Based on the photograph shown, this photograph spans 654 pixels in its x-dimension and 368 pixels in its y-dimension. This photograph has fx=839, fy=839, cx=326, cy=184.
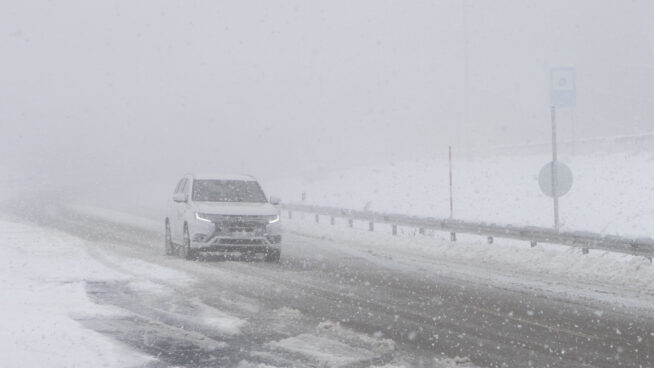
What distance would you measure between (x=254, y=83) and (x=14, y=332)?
15312cm

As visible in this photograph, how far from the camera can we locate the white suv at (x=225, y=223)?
16406 mm

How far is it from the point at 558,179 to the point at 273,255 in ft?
20.6

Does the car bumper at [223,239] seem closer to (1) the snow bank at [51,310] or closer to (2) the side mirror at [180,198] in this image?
(2) the side mirror at [180,198]

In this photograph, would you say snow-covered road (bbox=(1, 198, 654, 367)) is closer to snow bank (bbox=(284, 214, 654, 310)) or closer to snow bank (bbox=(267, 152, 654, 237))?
snow bank (bbox=(284, 214, 654, 310))

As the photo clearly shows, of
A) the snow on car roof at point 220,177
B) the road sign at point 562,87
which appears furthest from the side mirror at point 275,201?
the road sign at point 562,87

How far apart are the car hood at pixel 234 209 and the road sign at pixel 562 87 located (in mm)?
6868

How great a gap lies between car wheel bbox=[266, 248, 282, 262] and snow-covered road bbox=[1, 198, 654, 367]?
50cm

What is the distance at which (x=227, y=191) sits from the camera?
59.1ft

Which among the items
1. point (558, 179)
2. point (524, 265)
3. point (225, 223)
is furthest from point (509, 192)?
point (225, 223)

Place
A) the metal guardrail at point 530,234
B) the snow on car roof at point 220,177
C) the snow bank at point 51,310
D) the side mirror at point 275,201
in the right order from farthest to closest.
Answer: the snow on car roof at point 220,177
the side mirror at point 275,201
the metal guardrail at point 530,234
the snow bank at point 51,310

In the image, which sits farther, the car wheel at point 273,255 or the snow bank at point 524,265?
the car wheel at point 273,255

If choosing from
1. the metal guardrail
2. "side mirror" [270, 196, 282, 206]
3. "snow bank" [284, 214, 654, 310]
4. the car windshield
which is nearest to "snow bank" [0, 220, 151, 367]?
the car windshield

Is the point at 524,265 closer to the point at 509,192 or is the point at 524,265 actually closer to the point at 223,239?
the point at 223,239

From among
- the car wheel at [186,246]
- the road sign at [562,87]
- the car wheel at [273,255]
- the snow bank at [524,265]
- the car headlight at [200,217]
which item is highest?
the road sign at [562,87]
